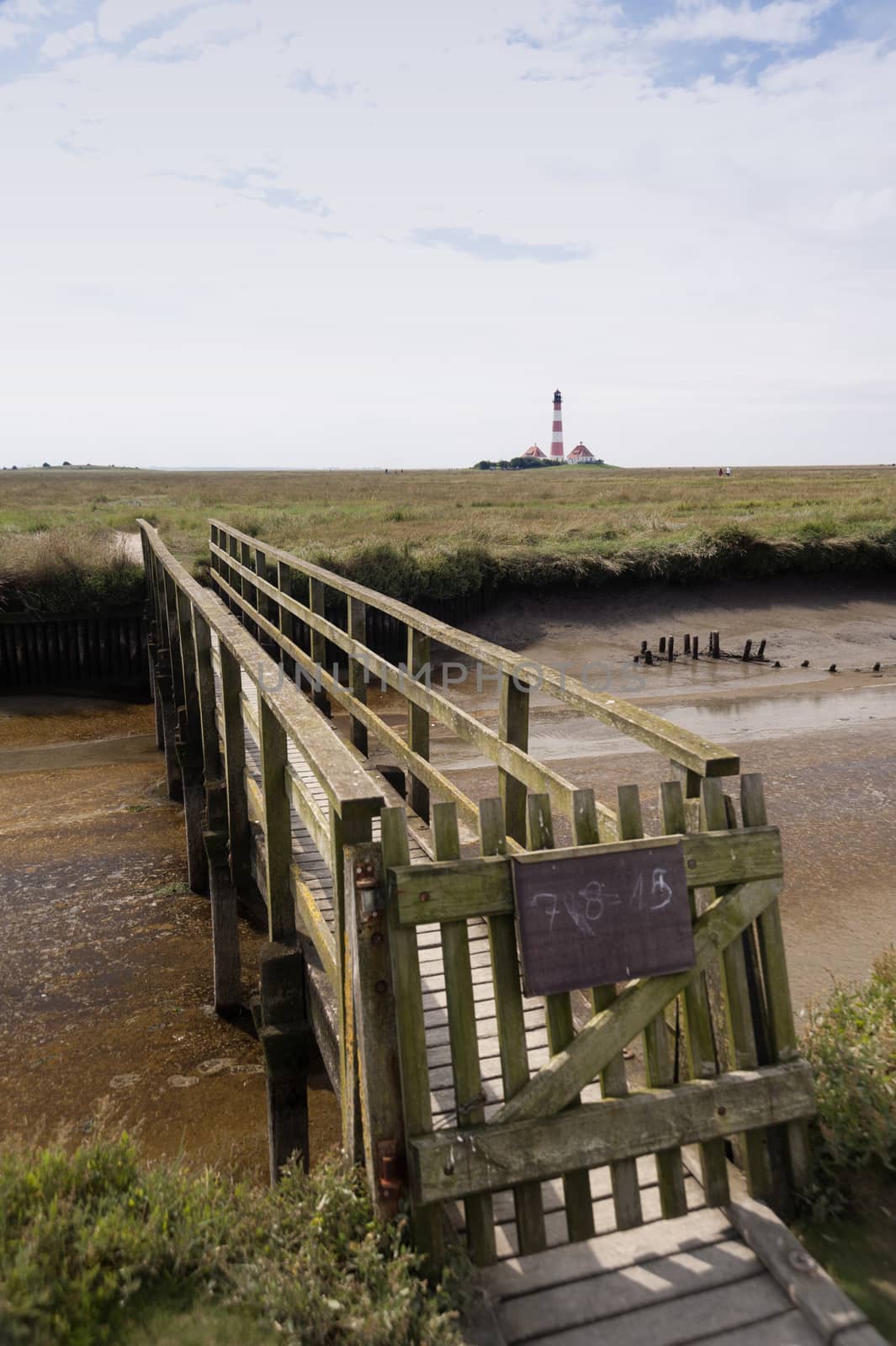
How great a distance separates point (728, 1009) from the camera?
119 inches

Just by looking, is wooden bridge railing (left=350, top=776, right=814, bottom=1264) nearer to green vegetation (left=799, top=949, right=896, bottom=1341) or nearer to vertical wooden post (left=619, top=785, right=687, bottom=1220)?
vertical wooden post (left=619, top=785, right=687, bottom=1220)

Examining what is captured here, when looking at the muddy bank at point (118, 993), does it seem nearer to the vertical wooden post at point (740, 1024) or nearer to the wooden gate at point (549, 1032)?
the wooden gate at point (549, 1032)

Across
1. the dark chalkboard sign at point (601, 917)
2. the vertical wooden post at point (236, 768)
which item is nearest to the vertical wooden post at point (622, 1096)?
the dark chalkboard sign at point (601, 917)

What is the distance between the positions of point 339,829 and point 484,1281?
1.31 meters

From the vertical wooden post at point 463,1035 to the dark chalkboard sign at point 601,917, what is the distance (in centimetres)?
18

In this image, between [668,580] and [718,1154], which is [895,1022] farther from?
[668,580]

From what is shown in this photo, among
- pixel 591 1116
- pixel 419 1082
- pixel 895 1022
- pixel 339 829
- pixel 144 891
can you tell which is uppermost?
pixel 339 829

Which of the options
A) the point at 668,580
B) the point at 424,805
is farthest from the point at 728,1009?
the point at 668,580

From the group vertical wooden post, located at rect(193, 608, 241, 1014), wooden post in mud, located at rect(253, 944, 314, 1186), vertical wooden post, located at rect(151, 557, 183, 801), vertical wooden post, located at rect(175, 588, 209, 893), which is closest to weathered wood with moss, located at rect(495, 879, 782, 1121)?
wooden post in mud, located at rect(253, 944, 314, 1186)

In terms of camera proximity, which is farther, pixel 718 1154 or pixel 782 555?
pixel 782 555

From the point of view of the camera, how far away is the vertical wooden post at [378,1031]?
8.79 feet

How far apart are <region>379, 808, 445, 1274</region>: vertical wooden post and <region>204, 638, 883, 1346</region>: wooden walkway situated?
4.9 inches

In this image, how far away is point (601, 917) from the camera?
283 cm

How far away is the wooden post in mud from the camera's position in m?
4.28
